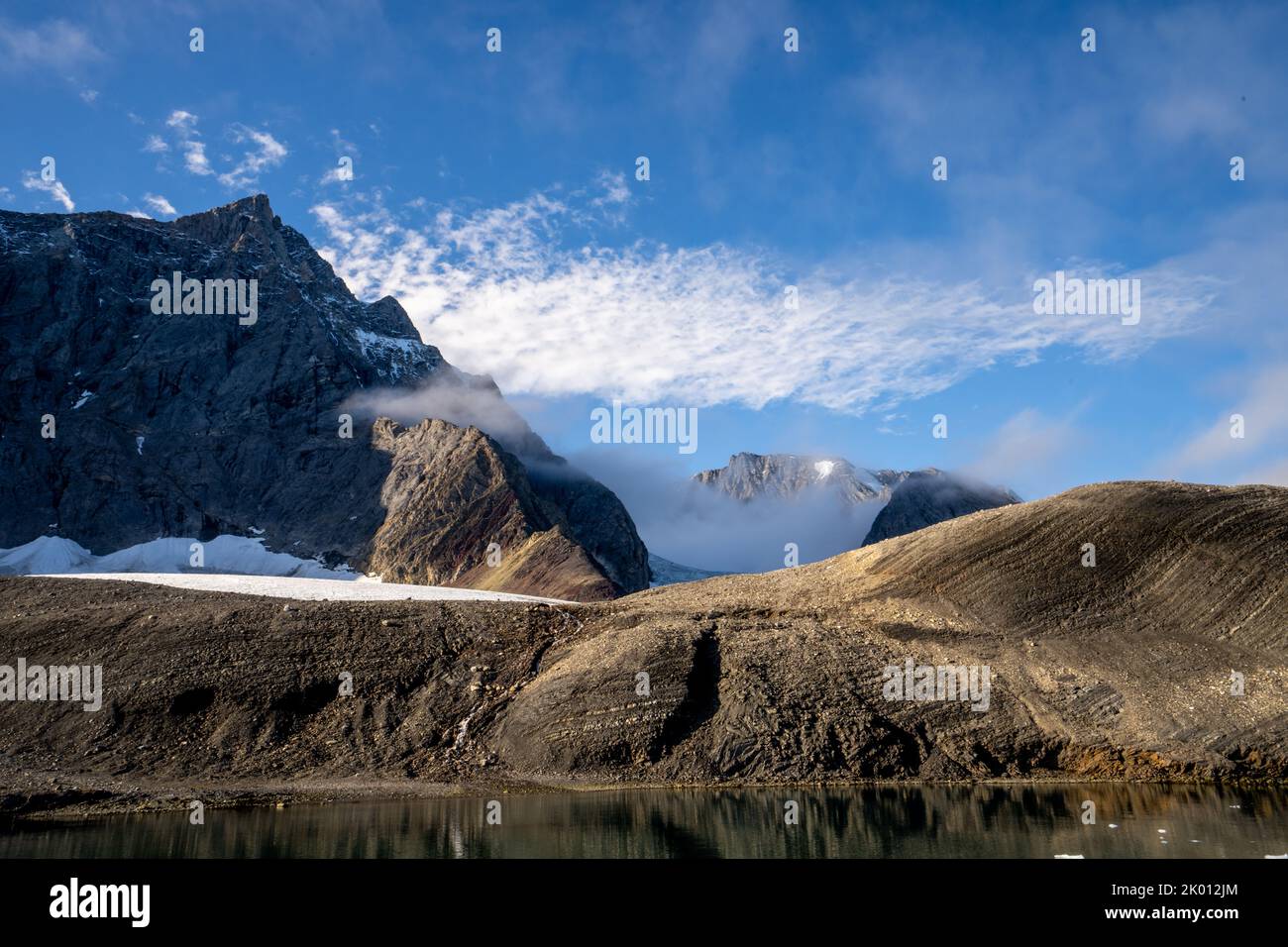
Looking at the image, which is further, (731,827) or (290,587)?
(290,587)

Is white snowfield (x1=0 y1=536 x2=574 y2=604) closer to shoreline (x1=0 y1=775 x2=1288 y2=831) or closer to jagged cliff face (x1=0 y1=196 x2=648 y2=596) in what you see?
jagged cliff face (x1=0 y1=196 x2=648 y2=596)

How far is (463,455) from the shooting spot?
148375mm

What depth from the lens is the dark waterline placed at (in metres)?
19.3

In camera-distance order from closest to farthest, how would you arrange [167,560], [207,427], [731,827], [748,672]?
1. [731,827]
2. [748,672]
3. [167,560]
4. [207,427]

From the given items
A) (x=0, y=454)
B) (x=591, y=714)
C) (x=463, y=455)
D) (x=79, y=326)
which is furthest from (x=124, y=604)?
(x=79, y=326)

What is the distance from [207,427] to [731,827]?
535 feet

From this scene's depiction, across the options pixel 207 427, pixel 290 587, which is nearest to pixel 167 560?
pixel 207 427

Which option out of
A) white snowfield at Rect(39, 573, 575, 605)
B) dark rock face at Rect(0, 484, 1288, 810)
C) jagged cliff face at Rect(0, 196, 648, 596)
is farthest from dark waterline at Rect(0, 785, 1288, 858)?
jagged cliff face at Rect(0, 196, 648, 596)

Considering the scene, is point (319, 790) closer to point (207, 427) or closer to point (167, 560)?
point (167, 560)

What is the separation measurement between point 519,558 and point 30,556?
3102 inches

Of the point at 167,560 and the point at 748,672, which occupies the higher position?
the point at 167,560

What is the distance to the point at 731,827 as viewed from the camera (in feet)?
75.7

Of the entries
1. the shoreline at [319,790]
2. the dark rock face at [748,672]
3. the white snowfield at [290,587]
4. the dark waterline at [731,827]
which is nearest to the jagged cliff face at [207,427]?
the white snowfield at [290,587]

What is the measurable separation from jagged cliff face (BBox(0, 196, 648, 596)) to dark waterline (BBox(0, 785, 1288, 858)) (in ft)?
355
